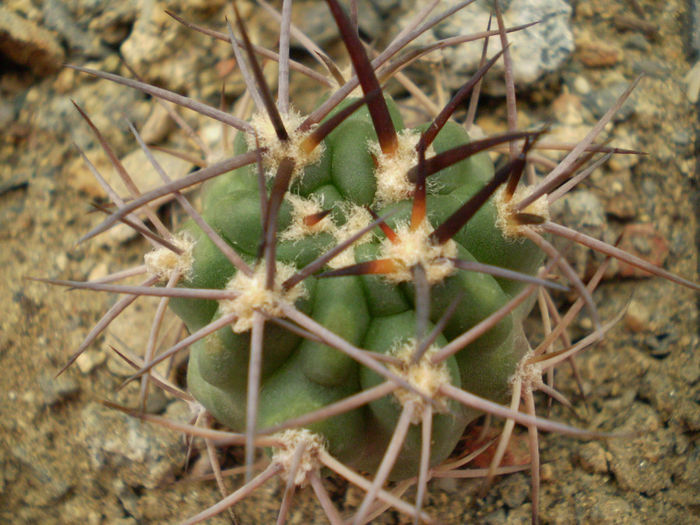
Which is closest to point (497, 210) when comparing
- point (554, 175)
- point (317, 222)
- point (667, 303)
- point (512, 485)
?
point (554, 175)

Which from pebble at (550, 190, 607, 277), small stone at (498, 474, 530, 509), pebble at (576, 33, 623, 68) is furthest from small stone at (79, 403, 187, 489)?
pebble at (576, 33, 623, 68)

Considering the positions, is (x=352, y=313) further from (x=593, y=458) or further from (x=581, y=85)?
(x=581, y=85)

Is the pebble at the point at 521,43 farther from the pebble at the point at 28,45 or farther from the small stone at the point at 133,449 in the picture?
the small stone at the point at 133,449

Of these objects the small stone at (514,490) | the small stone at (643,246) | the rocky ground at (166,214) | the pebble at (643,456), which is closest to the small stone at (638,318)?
the rocky ground at (166,214)

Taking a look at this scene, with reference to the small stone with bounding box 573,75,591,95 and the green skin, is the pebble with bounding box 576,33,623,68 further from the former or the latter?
the green skin

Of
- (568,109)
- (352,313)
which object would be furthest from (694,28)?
(352,313)

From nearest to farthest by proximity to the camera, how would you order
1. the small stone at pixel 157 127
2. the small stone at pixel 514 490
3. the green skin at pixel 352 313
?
1. the green skin at pixel 352 313
2. the small stone at pixel 514 490
3. the small stone at pixel 157 127
